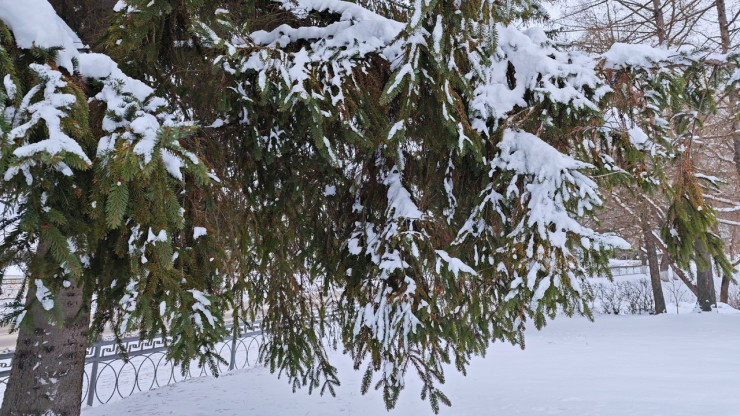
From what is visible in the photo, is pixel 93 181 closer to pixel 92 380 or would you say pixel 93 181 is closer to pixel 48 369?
pixel 48 369

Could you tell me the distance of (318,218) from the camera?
402 centimetres

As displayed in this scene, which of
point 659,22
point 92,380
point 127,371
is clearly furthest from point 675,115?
point 127,371

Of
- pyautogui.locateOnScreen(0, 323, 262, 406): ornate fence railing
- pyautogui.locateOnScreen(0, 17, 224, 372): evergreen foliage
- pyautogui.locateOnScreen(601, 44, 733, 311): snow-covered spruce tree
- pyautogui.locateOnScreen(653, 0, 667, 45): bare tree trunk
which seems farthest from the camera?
pyautogui.locateOnScreen(653, 0, 667, 45): bare tree trunk

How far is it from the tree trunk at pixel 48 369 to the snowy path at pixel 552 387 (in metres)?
3.16

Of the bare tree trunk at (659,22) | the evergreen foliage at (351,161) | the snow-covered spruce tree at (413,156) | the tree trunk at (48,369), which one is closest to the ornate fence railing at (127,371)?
the tree trunk at (48,369)

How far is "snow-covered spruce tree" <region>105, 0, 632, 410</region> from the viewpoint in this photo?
267 centimetres

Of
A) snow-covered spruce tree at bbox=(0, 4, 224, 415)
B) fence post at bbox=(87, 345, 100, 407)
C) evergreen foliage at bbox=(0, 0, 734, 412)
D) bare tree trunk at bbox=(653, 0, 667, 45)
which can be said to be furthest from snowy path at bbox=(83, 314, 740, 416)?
bare tree trunk at bbox=(653, 0, 667, 45)

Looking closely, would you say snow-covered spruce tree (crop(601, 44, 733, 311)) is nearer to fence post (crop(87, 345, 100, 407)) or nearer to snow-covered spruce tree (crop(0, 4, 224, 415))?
snow-covered spruce tree (crop(0, 4, 224, 415))

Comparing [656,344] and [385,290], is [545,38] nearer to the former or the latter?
[385,290]

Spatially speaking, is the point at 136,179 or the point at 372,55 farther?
the point at 372,55

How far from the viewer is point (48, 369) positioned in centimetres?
329

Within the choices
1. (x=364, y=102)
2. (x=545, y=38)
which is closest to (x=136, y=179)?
(x=364, y=102)

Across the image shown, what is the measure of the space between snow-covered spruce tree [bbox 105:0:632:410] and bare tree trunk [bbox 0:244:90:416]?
1375mm

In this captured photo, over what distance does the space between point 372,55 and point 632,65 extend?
1702mm
